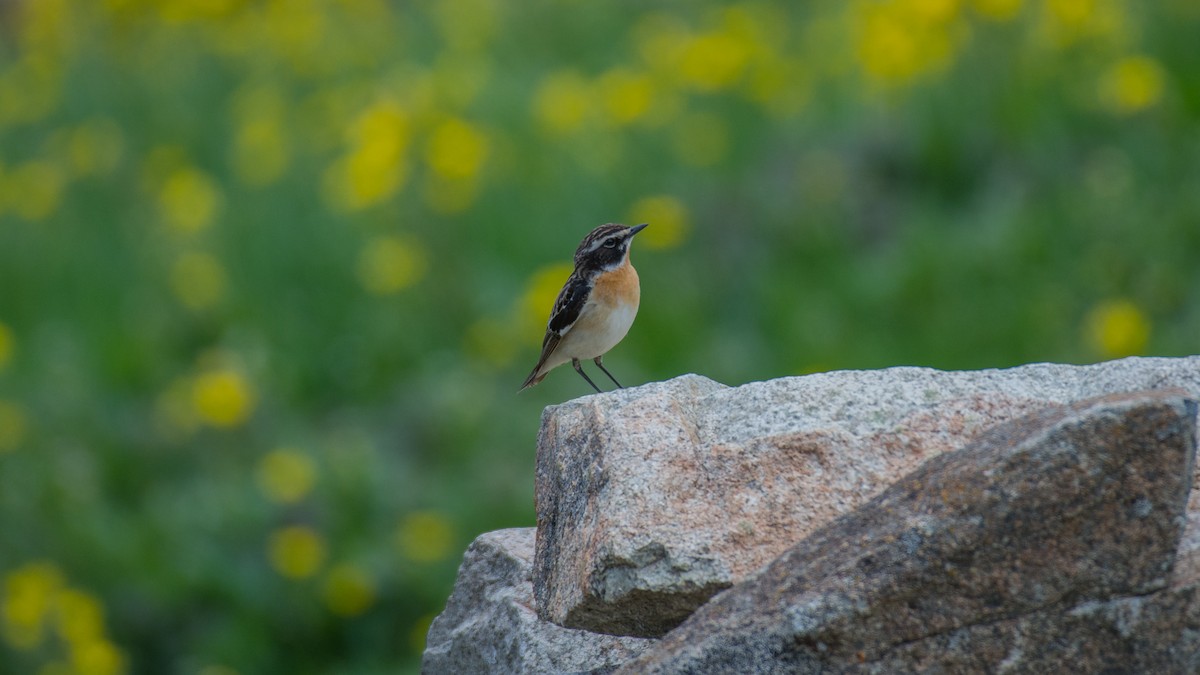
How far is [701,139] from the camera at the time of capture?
12859mm

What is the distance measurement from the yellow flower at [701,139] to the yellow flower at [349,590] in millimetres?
4777

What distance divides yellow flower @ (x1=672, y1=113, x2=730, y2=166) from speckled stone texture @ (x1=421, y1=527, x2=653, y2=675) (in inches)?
284

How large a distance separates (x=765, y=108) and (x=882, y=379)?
901 cm

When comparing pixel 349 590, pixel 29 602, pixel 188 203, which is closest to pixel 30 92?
pixel 188 203

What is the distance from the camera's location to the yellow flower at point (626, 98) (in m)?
13.4

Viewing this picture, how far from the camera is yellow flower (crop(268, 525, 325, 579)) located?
31.8 feet

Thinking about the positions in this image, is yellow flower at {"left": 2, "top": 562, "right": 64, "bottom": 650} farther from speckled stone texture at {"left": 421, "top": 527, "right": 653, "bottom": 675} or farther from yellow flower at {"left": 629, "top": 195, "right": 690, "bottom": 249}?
speckled stone texture at {"left": 421, "top": 527, "right": 653, "bottom": 675}

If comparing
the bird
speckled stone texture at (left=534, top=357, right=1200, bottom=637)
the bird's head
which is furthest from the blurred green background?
speckled stone texture at (left=534, top=357, right=1200, bottom=637)

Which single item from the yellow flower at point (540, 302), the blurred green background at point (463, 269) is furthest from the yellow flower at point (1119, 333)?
the yellow flower at point (540, 302)

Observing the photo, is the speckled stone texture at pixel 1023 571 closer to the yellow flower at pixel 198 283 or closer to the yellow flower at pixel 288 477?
the yellow flower at pixel 288 477

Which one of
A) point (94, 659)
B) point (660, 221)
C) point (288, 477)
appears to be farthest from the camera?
point (660, 221)

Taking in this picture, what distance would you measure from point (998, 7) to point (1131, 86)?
135 cm

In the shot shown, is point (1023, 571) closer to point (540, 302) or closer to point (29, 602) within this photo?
point (540, 302)

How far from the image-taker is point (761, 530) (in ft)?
14.2
